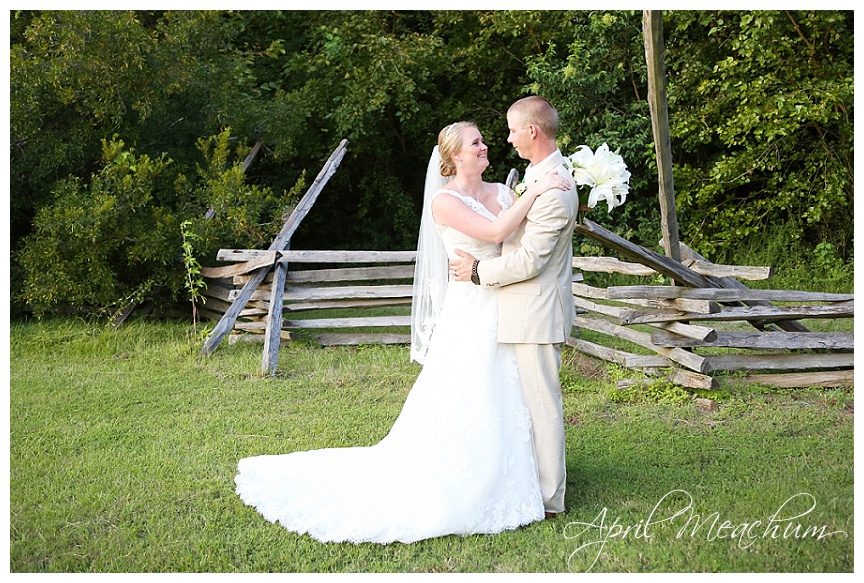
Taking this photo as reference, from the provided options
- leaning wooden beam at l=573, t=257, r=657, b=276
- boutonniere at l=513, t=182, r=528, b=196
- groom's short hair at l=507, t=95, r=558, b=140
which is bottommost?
leaning wooden beam at l=573, t=257, r=657, b=276

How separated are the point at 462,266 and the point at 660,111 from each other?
187 centimetres

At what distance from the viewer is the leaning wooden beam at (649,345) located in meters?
6.39

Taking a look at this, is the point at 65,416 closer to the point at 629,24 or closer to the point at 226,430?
the point at 226,430

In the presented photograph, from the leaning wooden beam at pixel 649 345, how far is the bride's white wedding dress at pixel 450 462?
112 inches

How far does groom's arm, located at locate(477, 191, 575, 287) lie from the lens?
12.5 feet

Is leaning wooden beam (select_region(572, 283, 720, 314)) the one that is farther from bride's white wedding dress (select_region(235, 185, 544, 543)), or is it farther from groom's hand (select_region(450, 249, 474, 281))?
groom's hand (select_region(450, 249, 474, 281))

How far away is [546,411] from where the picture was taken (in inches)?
158

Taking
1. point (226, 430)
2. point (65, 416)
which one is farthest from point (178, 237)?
point (226, 430)

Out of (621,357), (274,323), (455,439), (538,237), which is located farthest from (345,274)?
(538,237)

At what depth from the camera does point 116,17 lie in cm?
908

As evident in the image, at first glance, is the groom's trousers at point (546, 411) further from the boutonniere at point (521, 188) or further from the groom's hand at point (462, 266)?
the boutonniere at point (521, 188)

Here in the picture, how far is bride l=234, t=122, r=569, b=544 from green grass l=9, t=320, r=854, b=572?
118mm

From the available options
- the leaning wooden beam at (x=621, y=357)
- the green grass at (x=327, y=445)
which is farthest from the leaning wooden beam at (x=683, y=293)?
the green grass at (x=327, y=445)

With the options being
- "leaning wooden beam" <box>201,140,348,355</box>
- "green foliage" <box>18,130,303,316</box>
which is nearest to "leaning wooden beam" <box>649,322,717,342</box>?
"leaning wooden beam" <box>201,140,348,355</box>
